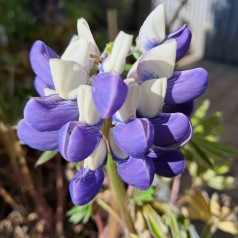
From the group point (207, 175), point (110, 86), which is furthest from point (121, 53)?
point (207, 175)

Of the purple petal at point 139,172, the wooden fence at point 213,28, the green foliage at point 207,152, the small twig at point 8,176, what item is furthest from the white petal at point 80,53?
the wooden fence at point 213,28

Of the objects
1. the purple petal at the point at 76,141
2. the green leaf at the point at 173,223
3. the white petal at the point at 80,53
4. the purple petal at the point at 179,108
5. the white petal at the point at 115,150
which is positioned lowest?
the green leaf at the point at 173,223

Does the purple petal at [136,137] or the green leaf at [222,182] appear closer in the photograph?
the purple petal at [136,137]

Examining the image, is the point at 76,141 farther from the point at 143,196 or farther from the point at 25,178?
the point at 25,178

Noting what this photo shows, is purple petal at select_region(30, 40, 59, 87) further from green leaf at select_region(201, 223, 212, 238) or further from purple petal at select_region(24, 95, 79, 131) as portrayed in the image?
green leaf at select_region(201, 223, 212, 238)

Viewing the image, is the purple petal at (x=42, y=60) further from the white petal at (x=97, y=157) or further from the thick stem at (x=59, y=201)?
the thick stem at (x=59, y=201)

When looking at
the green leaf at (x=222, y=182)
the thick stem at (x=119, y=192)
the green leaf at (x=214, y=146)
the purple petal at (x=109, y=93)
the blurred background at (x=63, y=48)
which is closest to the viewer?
the purple petal at (x=109, y=93)

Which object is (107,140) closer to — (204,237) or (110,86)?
(110,86)
